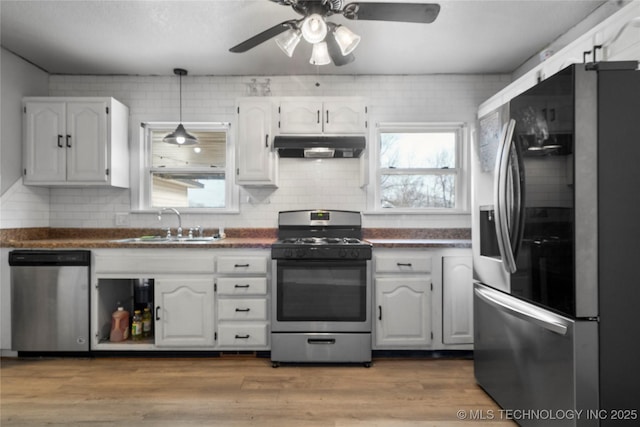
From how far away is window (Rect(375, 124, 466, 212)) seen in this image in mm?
3488

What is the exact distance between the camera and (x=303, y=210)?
3.34 metres

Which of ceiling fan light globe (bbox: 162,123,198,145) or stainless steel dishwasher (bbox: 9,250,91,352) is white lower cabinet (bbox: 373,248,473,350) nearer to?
ceiling fan light globe (bbox: 162,123,198,145)

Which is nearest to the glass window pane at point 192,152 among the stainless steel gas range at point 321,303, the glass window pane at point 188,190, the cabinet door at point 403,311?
the glass window pane at point 188,190

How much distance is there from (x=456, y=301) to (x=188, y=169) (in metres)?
2.75

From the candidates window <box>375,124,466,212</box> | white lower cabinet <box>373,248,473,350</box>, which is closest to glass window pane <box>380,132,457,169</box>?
window <box>375,124,466,212</box>

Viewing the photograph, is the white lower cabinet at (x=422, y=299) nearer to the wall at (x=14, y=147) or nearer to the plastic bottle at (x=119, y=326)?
the plastic bottle at (x=119, y=326)

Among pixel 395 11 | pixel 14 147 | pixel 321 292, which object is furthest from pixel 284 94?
pixel 14 147

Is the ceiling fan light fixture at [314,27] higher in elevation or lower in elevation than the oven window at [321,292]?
higher

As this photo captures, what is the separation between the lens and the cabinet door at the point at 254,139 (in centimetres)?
305

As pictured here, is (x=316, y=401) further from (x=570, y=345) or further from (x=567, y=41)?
(x=567, y=41)

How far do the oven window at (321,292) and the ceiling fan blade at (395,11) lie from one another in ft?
5.39

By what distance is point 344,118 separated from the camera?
304 cm

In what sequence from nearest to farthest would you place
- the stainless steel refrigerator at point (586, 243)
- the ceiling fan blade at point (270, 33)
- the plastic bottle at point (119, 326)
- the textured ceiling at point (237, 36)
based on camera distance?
the stainless steel refrigerator at point (586, 243)
the ceiling fan blade at point (270, 33)
the textured ceiling at point (237, 36)
the plastic bottle at point (119, 326)

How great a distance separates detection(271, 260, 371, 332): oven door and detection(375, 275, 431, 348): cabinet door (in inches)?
6.2
